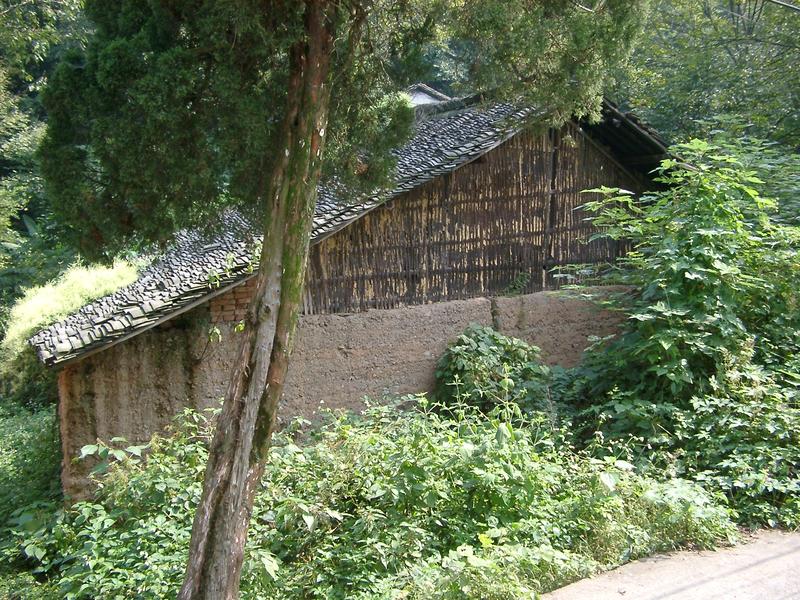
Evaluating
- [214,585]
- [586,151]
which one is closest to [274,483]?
[214,585]

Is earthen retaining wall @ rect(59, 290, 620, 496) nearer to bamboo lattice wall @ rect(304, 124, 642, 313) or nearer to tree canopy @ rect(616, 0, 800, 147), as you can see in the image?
bamboo lattice wall @ rect(304, 124, 642, 313)

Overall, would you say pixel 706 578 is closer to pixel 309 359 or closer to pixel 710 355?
pixel 710 355

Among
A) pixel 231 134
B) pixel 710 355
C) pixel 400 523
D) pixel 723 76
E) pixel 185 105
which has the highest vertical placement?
pixel 723 76

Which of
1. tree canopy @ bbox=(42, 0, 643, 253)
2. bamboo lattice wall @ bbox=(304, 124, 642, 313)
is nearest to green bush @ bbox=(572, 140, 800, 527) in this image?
bamboo lattice wall @ bbox=(304, 124, 642, 313)

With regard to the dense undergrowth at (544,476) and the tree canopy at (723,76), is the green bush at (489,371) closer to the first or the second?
the dense undergrowth at (544,476)

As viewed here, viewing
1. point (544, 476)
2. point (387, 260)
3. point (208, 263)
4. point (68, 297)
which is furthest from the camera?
point (68, 297)

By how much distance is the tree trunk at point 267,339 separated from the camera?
5.60 metres

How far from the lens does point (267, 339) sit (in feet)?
19.0

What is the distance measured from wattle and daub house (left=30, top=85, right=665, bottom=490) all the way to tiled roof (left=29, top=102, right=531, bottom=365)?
0.07 feet

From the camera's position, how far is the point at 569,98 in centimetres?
816

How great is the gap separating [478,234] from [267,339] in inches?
250

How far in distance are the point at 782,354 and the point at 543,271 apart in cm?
394

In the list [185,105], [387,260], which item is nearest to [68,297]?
[387,260]

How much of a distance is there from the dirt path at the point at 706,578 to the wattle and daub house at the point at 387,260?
4.37 meters
